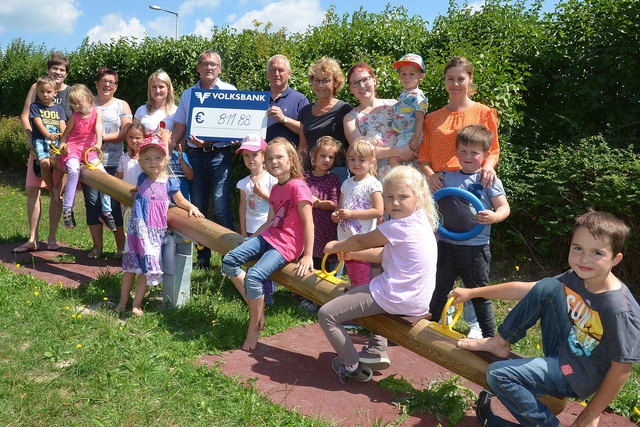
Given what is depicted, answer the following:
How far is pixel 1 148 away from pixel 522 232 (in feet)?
43.7

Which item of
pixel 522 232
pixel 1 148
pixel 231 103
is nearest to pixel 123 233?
pixel 231 103

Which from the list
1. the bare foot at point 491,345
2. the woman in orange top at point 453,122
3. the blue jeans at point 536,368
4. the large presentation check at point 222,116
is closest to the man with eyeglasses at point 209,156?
the large presentation check at point 222,116

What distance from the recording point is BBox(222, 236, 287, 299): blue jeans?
432 cm

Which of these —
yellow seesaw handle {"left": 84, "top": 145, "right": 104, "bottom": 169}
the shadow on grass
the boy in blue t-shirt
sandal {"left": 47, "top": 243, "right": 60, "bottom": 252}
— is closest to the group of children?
yellow seesaw handle {"left": 84, "top": 145, "right": 104, "bottom": 169}

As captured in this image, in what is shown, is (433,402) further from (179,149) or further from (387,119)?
(179,149)

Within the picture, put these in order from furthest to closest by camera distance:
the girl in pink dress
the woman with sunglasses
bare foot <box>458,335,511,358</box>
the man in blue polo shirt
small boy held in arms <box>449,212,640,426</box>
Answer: the girl in pink dress < the man in blue polo shirt < the woman with sunglasses < bare foot <box>458,335,511,358</box> < small boy held in arms <box>449,212,640,426</box>

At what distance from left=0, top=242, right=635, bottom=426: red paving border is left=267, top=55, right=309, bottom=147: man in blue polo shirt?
2071 mm

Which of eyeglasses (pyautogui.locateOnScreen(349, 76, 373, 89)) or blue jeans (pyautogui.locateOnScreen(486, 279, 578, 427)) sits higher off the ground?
eyeglasses (pyautogui.locateOnScreen(349, 76, 373, 89))

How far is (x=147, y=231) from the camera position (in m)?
5.18

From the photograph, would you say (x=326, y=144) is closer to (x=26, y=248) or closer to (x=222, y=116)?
(x=222, y=116)

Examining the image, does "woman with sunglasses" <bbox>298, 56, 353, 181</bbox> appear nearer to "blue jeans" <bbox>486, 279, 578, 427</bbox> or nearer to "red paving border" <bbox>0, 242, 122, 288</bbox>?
"blue jeans" <bbox>486, 279, 578, 427</bbox>

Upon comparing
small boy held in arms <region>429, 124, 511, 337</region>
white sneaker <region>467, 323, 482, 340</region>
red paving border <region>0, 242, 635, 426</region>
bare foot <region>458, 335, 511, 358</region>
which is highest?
small boy held in arms <region>429, 124, 511, 337</region>

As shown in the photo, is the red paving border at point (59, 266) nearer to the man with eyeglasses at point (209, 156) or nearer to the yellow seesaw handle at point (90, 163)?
the yellow seesaw handle at point (90, 163)

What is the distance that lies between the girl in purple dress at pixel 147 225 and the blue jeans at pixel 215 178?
40.0 inches
